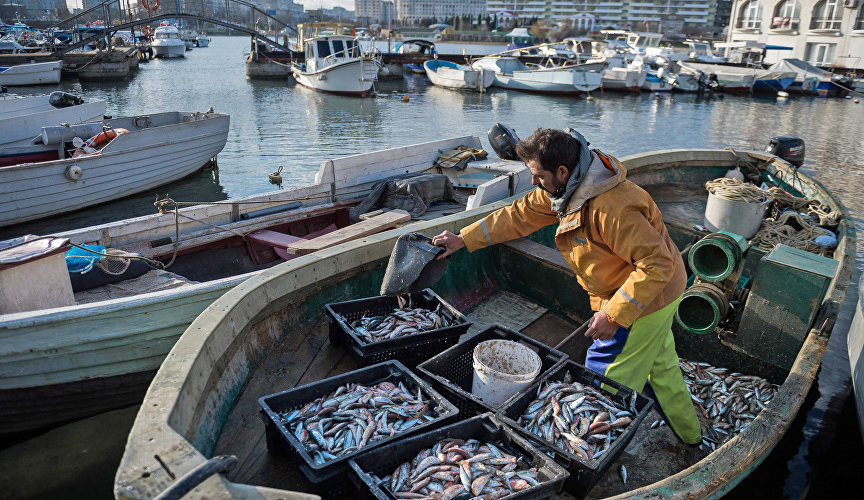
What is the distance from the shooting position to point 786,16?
169 ft

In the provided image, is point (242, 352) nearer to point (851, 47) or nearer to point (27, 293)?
point (27, 293)

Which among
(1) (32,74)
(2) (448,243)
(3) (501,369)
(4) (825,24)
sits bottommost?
(3) (501,369)

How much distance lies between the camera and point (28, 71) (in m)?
31.0

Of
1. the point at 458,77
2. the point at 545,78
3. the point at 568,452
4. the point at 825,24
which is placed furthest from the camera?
the point at 825,24

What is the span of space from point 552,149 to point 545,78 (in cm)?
3560

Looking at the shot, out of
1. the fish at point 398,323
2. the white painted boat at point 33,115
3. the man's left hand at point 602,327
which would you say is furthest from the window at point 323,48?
the man's left hand at point 602,327

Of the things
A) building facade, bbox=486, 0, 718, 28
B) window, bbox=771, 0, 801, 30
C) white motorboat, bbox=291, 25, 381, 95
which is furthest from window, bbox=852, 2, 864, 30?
building facade, bbox=486, 0, 718, 28

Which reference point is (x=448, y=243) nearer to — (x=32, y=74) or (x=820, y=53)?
(x=32, y=74)

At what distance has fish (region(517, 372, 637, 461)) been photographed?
2742mm

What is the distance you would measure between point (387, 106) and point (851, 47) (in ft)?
133

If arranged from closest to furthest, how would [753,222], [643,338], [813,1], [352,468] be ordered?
1. [352,468]
2. [643,338]
3. [753,222]
4. [813,1]

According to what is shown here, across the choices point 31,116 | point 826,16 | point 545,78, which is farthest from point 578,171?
point 826,16

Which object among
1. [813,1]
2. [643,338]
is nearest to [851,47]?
[813,1]

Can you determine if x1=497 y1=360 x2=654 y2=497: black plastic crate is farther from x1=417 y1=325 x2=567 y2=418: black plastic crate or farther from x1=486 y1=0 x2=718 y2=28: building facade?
x1=486 y1=0 x2=718 y2=28: building facade
